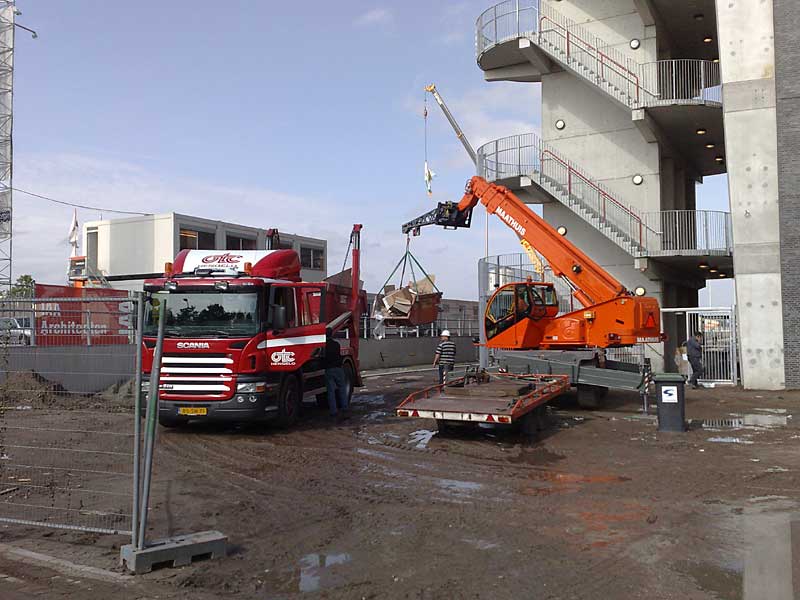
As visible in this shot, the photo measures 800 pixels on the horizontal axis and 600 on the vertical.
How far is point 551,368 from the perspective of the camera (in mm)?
15719

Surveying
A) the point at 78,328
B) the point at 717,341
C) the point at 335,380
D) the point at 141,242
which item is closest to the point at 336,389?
the point at 335,380

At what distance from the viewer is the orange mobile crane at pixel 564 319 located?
16.0 meters

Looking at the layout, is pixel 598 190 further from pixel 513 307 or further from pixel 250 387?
pixel 250 387

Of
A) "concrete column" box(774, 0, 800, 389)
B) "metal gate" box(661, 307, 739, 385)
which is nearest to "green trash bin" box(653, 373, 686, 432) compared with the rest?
"concrete column" box(774, 0, 800, 389)

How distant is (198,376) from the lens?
11898 millimetres

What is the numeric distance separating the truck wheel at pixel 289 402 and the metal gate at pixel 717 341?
13554 mm

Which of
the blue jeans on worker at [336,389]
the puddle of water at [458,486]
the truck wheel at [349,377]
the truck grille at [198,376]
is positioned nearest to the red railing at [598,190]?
the truck wheel at [349,377]

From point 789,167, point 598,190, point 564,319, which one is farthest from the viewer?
point 598,190

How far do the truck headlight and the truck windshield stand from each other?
0.87 metres

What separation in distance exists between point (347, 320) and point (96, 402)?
33.8 ft

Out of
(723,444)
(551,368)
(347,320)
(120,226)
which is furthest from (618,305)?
(120,226)

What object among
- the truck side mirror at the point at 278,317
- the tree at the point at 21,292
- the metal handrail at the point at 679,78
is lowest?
the truck side mirror at the point at 278,317

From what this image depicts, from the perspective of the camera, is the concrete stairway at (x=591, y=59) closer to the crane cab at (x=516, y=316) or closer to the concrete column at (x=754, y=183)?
the concrete column at (x=754, y=183)

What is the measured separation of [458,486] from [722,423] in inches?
309
